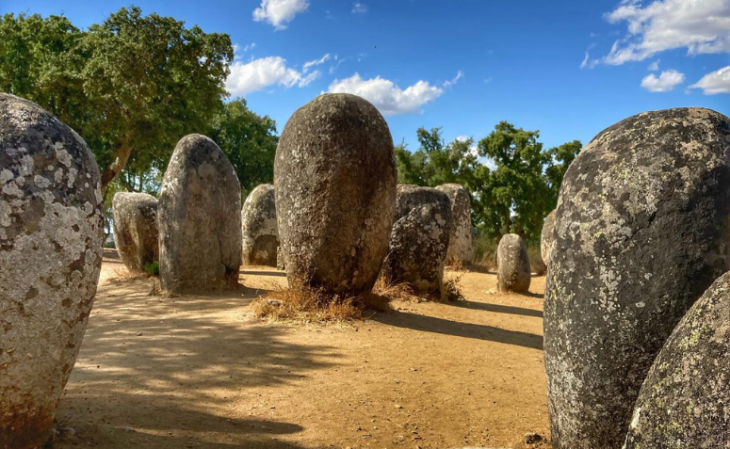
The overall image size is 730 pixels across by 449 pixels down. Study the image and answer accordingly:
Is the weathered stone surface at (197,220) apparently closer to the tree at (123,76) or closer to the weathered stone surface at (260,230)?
the weathered stone surface at (260,230)

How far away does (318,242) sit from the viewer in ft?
25.3

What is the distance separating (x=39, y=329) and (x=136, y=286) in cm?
803

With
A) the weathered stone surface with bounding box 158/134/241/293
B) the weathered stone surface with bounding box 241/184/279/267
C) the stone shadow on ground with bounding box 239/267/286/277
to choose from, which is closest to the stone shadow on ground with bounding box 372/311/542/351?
the weathered stone surface with bounding box 158/134/241/293

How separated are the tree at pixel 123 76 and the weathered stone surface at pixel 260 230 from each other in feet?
21.9

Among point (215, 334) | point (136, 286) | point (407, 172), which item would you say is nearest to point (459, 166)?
point (407, 172)

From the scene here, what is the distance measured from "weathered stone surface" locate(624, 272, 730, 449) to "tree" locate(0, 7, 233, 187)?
62.9 feet

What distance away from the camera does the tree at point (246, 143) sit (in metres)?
30.3

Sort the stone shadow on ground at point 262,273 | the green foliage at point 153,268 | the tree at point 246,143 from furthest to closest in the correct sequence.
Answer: the tree at point 246,143 → the stone shadow on ground at point 262,273 → the green foliage at point 153,268

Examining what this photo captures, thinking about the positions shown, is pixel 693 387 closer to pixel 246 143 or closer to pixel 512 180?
pixel 512 180

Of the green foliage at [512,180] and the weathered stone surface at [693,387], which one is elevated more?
the green foliage at [512,180]

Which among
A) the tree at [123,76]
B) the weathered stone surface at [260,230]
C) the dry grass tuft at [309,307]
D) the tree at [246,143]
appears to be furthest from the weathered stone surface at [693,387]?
the tree at [246,143]

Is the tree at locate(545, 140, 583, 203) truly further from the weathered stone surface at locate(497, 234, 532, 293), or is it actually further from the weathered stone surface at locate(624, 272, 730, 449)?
the weathered stone surface at locate(624, 272, 730, 449)

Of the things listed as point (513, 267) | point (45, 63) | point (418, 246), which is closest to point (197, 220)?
point (418, 246)

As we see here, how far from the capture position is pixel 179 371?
18.3 ft
